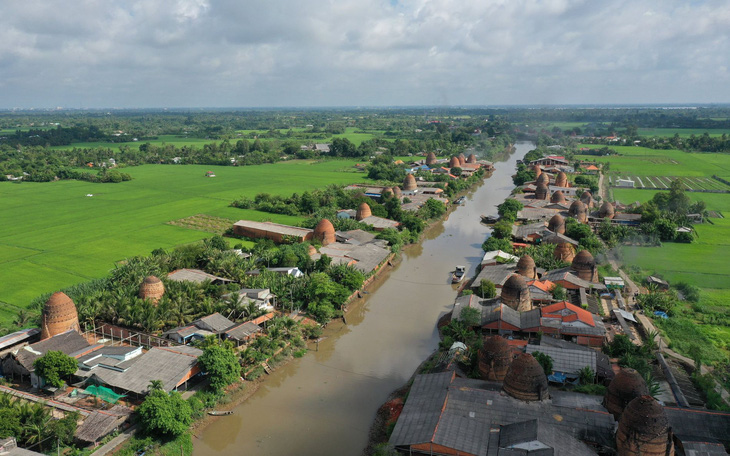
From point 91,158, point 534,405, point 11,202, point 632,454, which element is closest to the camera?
point 632,454

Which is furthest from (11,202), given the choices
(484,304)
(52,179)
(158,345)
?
(484,304)

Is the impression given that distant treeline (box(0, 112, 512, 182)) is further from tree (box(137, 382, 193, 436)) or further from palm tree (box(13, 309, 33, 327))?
tree (box(137, 382, 193, 436))

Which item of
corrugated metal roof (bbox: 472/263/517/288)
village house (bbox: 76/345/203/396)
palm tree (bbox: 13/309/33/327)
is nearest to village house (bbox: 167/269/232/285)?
palm tree (bbox: 13/309/33/327)

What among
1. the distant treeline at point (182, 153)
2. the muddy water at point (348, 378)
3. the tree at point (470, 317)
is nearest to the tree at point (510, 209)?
the muddy water at point (348, 378)

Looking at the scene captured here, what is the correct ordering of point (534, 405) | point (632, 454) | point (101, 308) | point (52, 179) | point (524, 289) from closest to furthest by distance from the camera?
1. point (632, 454)
2. point (534, 405)
3. point (101, 308)
4. point (524, 289)
5. point (52, 179)

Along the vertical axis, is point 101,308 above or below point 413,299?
above

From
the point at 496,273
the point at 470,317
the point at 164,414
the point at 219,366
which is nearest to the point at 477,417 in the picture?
the point at 470,317

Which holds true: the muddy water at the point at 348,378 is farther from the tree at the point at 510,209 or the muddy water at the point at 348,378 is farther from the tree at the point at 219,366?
the tree at the point at 510,209

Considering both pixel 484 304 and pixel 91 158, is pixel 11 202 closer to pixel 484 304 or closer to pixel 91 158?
pixel 91 158
